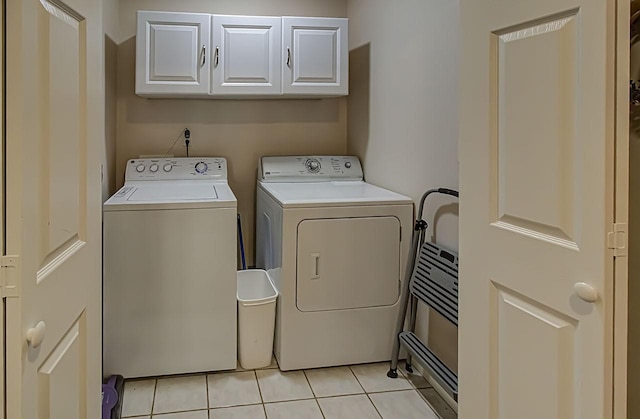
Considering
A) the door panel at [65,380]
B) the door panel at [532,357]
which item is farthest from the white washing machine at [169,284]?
the door panel at [532,357]

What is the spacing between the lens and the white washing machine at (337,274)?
267 cm

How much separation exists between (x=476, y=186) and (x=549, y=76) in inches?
15.6

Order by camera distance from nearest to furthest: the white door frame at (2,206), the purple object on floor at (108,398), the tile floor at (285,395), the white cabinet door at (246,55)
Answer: the white door frame at (2,206) → the purple object on floor at (108,398) → the tile floor at (285,395) → the white cabinet door at (246,55)

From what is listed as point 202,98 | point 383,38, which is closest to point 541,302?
point 383,38

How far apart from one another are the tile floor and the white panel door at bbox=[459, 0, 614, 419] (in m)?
0.84

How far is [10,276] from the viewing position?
2.98 ft

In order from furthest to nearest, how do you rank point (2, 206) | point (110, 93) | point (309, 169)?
point (309, 169), point (110, 93), point (2, 206)

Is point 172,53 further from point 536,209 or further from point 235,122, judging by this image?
point 536,209

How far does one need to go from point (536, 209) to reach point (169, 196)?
1970mm

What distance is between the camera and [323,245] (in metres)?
2.69

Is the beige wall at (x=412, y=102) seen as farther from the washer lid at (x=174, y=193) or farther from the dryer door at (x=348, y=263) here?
the washer lid at (x=174, y=193)

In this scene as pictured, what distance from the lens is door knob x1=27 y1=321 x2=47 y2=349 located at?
96cm

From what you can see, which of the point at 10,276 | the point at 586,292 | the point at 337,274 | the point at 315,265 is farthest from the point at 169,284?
the point at 586,292

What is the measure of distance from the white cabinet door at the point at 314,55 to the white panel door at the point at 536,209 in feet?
5.89
